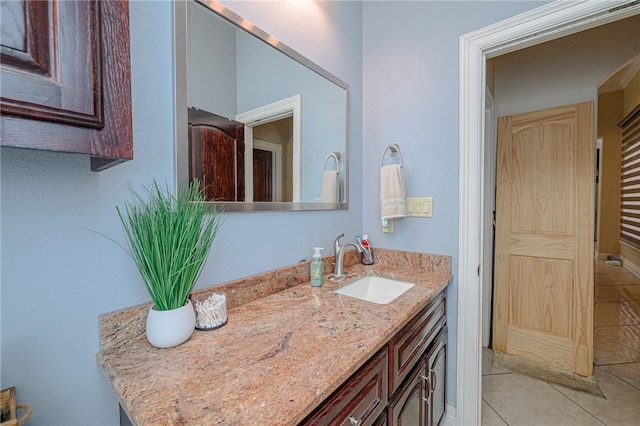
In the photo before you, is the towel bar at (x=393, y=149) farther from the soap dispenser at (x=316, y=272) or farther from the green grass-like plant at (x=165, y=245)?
the green grass-like plant at (x=165, y=245)

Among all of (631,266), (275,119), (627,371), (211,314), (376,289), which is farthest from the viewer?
(631,266)

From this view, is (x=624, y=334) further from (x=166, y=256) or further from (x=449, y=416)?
(x=166, y=256)

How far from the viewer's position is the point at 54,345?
0.65 meters

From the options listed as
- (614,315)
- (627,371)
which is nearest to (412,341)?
(627,371)

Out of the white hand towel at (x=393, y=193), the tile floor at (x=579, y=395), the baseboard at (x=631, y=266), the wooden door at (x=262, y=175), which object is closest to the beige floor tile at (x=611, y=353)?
the tile floor at (x=579, y=395)

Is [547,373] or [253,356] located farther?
[547,373]

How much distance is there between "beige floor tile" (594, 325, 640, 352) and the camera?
90.2 inches

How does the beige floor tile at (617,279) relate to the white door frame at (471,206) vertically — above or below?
below

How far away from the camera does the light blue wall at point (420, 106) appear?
147 centimetres

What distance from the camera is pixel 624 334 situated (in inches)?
96.6

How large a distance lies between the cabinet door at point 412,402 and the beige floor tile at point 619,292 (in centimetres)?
365

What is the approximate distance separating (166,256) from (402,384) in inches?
36.5

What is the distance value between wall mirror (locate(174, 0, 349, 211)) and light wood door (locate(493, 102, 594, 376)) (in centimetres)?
149

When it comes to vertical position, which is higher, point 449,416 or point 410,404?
point 410,404
